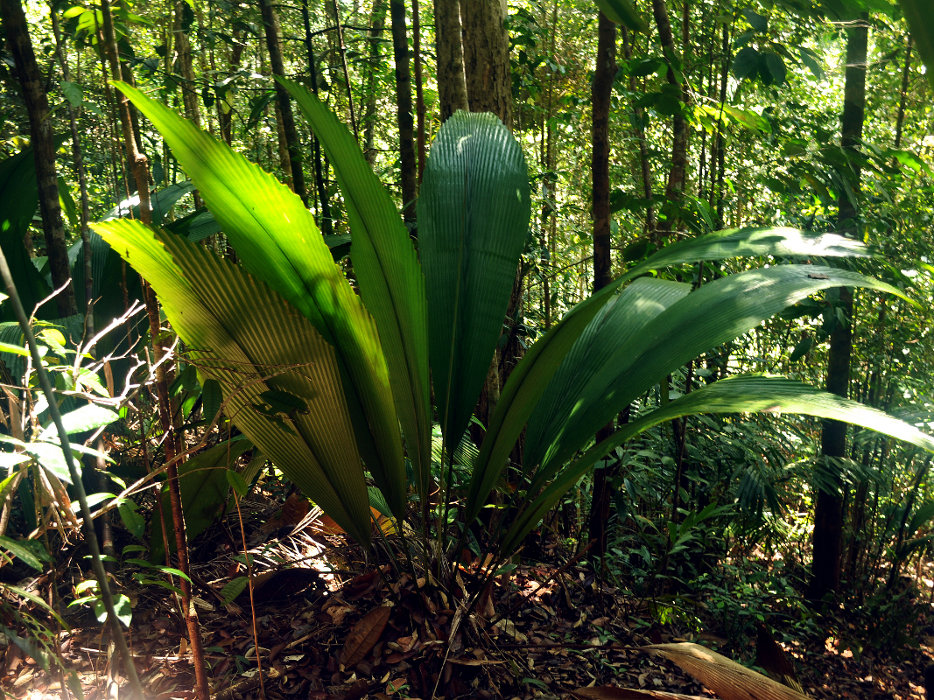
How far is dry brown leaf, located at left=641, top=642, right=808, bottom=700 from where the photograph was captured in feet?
3.36

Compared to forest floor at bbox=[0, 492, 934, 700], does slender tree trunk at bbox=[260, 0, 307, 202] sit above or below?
above

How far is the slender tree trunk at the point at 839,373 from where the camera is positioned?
10.3 ft

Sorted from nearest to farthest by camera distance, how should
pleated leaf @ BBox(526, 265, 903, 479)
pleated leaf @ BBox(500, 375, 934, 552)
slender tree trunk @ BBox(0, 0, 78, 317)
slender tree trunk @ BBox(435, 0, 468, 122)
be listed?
1. pleated leaf @ BBox(500, 375, 934, 552)
2. pleated leaf @ BBox(526, 265, 903, 479)
3. slender tree trunk @ BBox(0, 0, 78, 317)
4. slender tree trunk @ BBox(435, 0, 468, 122)

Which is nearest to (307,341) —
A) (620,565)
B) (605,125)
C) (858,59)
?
(605,125)

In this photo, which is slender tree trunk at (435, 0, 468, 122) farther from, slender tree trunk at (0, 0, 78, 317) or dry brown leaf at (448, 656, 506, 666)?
dry brown leaf at (448, 656, 506, 666)

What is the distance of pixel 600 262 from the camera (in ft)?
7.27

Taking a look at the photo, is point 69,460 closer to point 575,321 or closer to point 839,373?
point 575,321

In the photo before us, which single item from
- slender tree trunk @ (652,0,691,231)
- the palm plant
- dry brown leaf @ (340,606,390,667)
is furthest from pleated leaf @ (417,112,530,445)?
slender tree trunk @ (652,0,691,231)

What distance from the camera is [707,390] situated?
4.23 ft

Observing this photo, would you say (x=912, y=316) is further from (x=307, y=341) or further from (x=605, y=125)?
(x=307, y=341)

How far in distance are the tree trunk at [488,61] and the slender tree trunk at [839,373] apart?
141 centimetres

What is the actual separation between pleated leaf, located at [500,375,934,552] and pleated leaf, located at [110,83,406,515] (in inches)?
14.2

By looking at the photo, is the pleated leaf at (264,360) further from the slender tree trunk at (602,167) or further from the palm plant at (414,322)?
the slender tree trunk at (602,167)

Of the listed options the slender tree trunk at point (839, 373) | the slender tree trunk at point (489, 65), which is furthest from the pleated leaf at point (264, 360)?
the slender tree trunk at point (839, 373)
